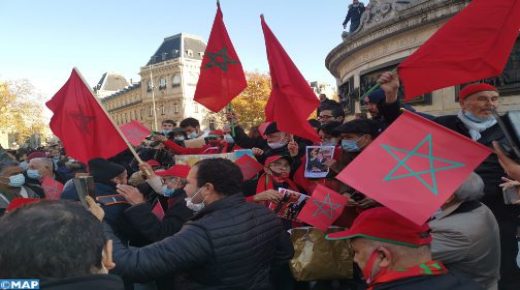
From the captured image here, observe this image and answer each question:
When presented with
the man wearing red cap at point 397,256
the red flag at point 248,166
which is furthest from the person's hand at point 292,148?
the man wearing red cap at point 397,256

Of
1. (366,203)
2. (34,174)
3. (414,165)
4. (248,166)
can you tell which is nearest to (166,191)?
(248,166)

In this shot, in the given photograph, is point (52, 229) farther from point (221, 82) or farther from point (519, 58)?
point (519, 58)

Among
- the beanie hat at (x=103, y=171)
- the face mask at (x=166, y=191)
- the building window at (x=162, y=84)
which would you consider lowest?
the face mask at (x=166, y=191)

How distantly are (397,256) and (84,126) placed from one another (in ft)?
10.6

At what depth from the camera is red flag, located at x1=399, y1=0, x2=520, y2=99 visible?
3158 millimetres

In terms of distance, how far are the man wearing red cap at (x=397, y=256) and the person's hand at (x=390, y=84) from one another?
1.82 meters

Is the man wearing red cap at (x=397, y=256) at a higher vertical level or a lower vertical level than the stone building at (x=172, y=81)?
lower

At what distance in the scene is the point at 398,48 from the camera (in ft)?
31.8

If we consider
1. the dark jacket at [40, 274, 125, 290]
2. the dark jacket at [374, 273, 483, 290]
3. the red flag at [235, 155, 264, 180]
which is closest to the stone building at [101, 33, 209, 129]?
the red flag at [235, 155, 264, 180]

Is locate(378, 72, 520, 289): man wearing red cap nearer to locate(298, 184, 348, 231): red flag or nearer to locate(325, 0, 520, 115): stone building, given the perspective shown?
locate(298, 184, 348, 231): red flag

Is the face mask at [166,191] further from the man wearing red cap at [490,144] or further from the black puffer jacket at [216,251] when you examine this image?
the man wearing red cap at [490,144]

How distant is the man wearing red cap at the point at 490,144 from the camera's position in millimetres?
3193

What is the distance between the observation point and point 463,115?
358 centimetres

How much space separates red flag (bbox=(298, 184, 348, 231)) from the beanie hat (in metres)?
1.59
